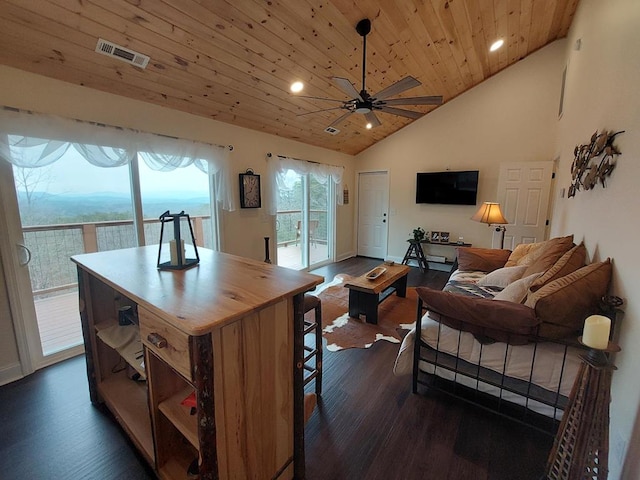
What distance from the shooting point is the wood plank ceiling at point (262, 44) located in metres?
1.92

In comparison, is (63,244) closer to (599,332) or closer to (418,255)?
(599,332)

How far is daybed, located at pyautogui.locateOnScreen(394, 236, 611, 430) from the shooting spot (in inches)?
57.0

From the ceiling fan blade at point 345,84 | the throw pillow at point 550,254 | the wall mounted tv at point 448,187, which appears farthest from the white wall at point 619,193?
the wall mounted tv at point 448,187

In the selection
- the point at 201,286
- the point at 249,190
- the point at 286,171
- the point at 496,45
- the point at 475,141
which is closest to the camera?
the point at 201,286

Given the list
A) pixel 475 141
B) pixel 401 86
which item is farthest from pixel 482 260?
pixel 475 141

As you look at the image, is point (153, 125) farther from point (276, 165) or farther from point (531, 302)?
point (531, 302)

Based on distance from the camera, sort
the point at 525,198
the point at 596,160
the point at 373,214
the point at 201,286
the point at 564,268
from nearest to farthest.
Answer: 1. the point at 201,286
2. the point at 564,268
3. the point at 596,160
4. the point at 525,198
5. the point at 373,214

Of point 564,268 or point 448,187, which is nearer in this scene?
point 564,268

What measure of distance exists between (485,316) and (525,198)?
3.84 meters

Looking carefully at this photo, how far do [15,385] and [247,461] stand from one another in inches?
90.2

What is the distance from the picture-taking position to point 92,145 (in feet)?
8.07

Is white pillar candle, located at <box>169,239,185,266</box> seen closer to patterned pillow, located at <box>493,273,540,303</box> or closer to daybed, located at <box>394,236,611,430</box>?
daybed, located at <box>394,236,611,430</box>

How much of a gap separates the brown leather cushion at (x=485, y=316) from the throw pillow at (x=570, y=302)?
61 millimetres

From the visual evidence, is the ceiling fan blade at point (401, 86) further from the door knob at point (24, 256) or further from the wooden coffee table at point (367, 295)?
the door knob at point (24, 256)
